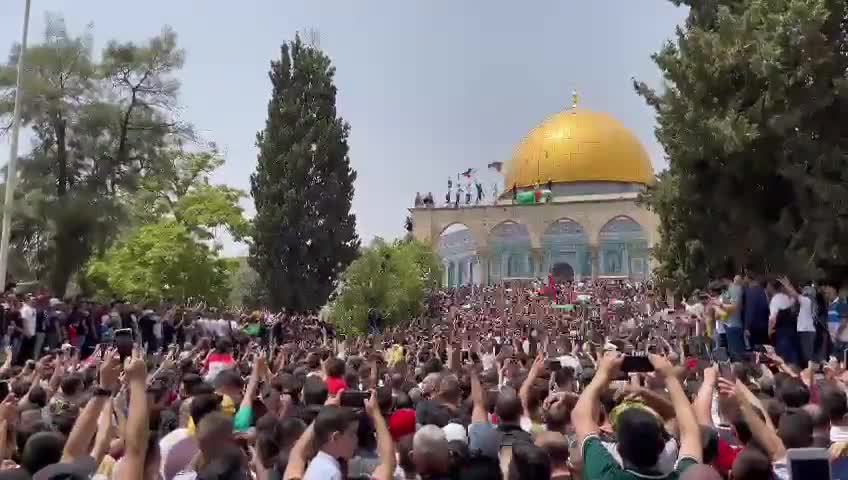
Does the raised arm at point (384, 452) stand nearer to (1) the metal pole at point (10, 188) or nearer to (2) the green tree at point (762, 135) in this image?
(2) the green tree at point (762, 135)

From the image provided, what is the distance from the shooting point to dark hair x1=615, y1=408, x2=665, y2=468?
4082mm

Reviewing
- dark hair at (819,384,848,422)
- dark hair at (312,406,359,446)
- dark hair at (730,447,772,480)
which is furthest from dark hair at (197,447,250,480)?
Result: dark hair at (819,384,848,422)

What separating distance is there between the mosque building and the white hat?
5395cm

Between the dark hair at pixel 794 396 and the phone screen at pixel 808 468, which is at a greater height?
the dark hair at pixel 794 396

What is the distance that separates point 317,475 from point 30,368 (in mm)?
5783

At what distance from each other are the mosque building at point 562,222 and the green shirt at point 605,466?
182ft

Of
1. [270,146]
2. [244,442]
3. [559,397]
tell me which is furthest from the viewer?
[270,146]

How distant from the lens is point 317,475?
182 inches

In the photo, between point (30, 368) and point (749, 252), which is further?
point (749, 252)

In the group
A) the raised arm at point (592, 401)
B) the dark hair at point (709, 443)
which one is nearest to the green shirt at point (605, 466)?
the raised arm at point (592, 401)

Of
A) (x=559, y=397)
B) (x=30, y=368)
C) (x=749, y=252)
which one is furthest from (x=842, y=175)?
(x=30, y=368)

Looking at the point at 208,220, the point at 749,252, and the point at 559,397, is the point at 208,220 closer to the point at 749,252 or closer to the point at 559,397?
the point at 749,252

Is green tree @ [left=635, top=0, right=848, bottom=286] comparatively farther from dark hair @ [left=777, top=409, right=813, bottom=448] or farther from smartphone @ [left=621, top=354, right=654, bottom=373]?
smartphone @ [left=621, top=354, right=654, bottom=373]

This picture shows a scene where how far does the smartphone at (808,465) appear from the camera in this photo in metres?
3.42
